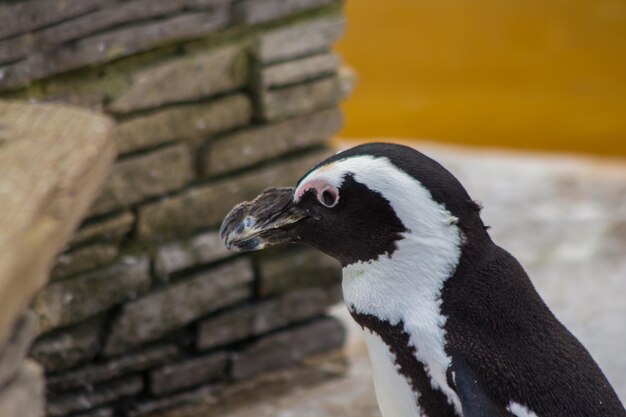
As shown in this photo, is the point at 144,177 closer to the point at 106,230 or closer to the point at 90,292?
the point at 106,230

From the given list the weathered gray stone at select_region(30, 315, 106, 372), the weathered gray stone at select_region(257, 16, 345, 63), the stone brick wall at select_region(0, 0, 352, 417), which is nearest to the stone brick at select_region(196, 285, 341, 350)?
the stone brick wall at select_region(0, 0, 352, 417)

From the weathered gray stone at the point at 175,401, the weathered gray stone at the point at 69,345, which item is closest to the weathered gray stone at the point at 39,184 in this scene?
the weathered gray stone at the point at 69,345

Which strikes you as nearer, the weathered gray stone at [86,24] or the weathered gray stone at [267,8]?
the weathered gray stone at [86,24]

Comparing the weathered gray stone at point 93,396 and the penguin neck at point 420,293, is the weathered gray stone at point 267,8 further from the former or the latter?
the penguin neck at point 420,293

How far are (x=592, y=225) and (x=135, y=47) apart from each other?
1.55 metres

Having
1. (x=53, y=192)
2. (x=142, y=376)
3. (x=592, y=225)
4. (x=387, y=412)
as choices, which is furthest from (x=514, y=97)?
(x=53, y=192)

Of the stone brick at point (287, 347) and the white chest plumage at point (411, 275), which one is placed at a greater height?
the stone brick at point (287, 347)

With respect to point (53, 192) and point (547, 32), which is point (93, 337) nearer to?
point (53, 192)

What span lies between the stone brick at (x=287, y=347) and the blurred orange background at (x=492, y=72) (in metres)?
1.56

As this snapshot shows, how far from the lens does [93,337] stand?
2160 millimetres

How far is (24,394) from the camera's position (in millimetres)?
970

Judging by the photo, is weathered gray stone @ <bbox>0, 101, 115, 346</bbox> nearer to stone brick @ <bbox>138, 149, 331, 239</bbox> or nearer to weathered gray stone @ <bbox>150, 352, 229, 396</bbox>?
stone brick @ <bbox>138, 149, 331, 239</bbox>

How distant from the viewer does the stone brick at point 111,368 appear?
83.9 inches

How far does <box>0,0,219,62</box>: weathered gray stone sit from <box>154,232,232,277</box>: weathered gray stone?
1.45 ft
